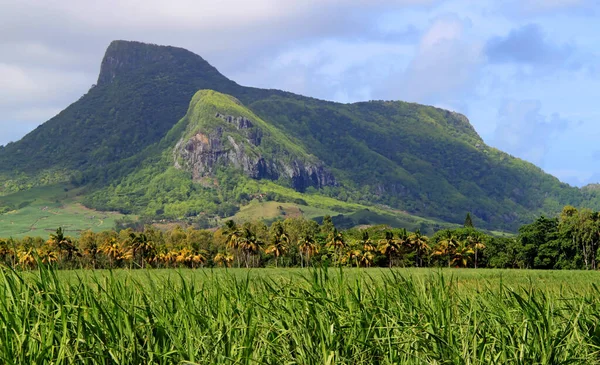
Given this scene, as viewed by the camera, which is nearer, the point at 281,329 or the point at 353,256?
the point at 281,329

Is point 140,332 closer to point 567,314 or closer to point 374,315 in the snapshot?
point 374,315

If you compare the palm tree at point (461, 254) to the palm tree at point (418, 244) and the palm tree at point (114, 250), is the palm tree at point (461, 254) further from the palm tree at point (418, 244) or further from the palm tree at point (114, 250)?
the palm tree at point (114, 250)

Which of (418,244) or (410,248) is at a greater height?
(418,244)

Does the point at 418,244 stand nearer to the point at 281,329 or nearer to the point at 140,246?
the point at 140,246

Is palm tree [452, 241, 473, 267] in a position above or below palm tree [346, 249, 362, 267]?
below

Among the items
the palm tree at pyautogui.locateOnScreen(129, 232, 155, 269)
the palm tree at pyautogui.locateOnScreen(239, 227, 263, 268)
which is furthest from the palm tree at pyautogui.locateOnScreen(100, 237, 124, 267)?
the palm tree at pyautogui.locateOnScreen(239, 227, 263, 268)

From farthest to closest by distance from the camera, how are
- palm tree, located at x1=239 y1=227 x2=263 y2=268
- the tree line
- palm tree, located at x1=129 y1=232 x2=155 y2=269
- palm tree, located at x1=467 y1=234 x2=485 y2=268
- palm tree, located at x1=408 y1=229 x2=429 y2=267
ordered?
palm tree, located at x1=467 y1=234 x2=485 y2=268
palm tree, located at x1=408 y1=229 x2=429 y2=267
palm tree, located at x1=239 y1=227 x2=263 y2=268
palm tree, located at x1=129 y1=232 x2=155 y2=269
the tree line

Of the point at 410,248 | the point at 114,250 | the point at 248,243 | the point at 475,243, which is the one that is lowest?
the point at 114,250

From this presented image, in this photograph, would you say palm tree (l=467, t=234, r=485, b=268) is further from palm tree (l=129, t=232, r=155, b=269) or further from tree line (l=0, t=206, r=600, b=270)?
palm tree (l=129, t=232, r=155, b=269)

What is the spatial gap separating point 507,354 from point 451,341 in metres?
1.42

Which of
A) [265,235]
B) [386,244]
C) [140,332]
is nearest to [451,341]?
[140,332]

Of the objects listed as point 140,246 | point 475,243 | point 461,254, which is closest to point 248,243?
point 140,246

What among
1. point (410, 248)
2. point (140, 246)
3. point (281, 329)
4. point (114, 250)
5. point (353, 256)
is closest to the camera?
point (281, 329)

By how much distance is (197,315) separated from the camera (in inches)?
454
